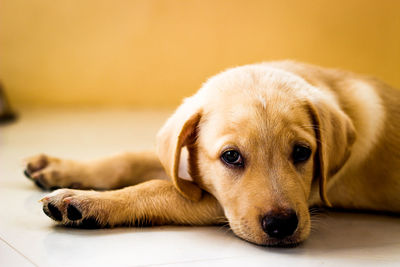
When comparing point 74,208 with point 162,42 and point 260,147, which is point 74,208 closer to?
point 260,147

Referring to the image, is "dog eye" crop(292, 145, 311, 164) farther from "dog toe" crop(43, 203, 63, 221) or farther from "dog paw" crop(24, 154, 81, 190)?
"dog paw" crop(24, 154, 81, 190)

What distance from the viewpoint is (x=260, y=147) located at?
9.52 feet

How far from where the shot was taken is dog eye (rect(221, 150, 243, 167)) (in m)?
2.96

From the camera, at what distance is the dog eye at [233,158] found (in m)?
2.96

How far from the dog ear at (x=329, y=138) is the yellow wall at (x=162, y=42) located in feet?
15.6

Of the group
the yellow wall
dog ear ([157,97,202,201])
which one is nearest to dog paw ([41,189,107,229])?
dog ear ([157,97,202,201])

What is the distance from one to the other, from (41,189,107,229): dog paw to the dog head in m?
0.47

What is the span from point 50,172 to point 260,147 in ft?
5.13

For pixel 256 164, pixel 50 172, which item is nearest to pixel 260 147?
pixel 256 164

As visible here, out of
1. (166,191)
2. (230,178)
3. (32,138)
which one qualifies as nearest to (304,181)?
(230,178)

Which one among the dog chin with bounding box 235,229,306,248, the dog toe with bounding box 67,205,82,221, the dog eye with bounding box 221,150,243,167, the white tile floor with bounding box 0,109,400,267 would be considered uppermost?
the dog eye with bounding box 221,150,243,167

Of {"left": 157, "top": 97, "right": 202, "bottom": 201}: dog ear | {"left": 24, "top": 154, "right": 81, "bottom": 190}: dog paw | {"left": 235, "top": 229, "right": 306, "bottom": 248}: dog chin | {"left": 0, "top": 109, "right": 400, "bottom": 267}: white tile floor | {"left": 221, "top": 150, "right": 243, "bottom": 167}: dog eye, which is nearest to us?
{"left": 0, "top": 109, "right": 400, "bottom": 267}: white tile floor

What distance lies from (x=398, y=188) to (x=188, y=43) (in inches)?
192

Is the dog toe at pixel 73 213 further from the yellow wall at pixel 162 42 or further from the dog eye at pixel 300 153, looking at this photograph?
the yellow wall at pixel 162 42
